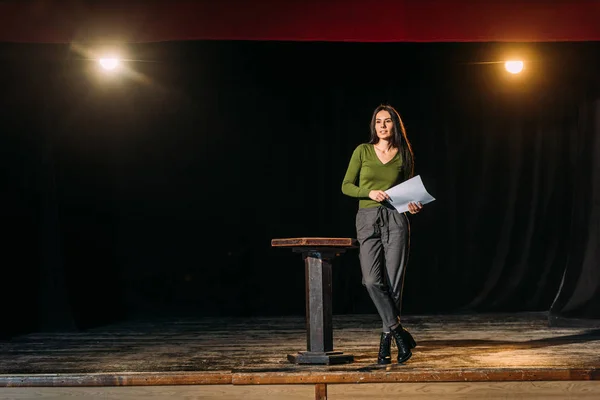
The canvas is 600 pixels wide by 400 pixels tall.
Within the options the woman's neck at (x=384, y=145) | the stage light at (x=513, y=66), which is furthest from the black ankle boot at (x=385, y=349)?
the stage light at (x=513, y=66)

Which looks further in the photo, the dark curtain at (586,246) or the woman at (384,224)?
the dark curtain at (586,246)

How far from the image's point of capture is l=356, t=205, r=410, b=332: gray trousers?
3902 millimetres

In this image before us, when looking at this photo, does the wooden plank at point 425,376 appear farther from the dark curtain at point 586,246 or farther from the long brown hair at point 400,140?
the dark curtain at point 586,246

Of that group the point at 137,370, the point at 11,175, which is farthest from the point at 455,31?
the point at 11,175

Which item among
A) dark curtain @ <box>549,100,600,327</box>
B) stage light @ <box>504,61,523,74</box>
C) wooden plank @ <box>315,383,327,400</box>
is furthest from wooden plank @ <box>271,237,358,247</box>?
stage light @ <box>504,61,523,74</box>

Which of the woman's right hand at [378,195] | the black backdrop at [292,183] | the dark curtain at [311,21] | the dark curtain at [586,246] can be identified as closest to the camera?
the woman's right hand at [378,195]

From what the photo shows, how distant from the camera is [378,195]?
12.4 feet

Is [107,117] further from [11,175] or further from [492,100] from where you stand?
[492,100]

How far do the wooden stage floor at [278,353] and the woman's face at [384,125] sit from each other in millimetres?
1126

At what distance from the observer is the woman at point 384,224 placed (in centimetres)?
391

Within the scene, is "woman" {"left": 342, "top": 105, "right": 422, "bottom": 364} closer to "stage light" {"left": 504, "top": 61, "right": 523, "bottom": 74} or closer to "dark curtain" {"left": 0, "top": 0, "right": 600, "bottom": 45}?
"dark curtain" {"left": 0, "top": 0, "right": 600, "bottom": 45}

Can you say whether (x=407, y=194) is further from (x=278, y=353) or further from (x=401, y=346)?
(x=278, y=353)

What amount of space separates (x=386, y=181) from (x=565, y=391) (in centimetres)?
128

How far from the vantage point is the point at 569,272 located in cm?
601
